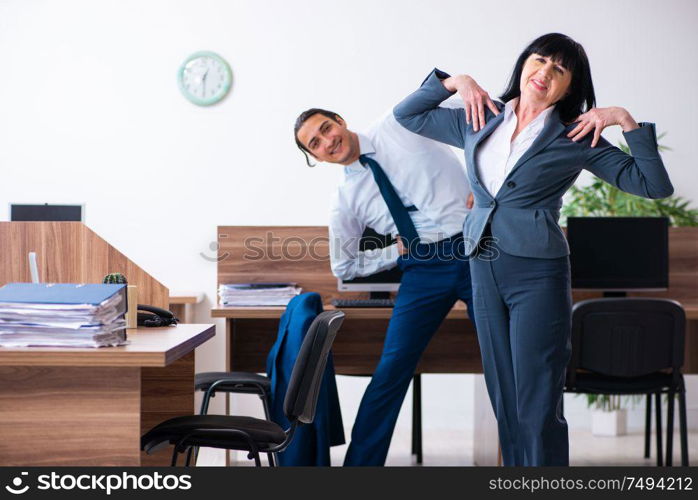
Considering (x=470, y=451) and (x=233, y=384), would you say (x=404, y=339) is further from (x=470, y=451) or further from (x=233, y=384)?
(x=470, y=451)

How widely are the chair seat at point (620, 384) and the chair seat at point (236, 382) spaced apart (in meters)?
1.24

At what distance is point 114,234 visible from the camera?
5184mm

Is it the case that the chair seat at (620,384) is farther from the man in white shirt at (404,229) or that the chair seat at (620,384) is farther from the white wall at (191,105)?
the white wall at (191,105)

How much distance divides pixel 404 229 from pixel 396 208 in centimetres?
8

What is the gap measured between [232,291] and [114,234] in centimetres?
190

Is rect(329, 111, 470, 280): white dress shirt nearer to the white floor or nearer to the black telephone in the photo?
the black telephone

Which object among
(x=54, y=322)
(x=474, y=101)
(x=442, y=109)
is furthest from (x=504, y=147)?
(x=54, y=322)

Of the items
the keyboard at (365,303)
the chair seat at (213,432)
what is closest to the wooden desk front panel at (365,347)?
the keyboard at (365,303)

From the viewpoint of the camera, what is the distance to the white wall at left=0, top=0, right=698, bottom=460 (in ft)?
17.1

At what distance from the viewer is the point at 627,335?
131 inches

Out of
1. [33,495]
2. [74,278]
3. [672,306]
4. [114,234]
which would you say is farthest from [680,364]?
[114,234]

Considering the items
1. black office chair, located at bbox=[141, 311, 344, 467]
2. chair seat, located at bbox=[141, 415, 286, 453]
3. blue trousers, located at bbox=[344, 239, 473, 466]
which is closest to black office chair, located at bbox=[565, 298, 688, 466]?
blue trousers, located at bbox=[344, 239, 473, 466]

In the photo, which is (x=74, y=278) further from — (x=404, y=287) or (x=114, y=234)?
(x=114, y=234)

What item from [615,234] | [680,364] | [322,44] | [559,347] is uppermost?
[322,44]
